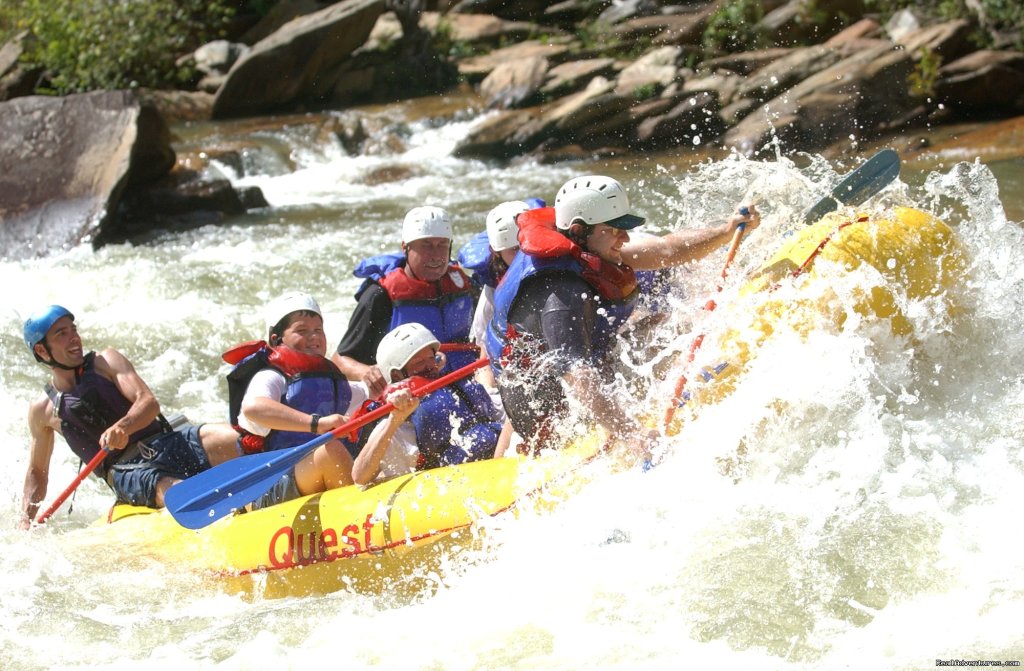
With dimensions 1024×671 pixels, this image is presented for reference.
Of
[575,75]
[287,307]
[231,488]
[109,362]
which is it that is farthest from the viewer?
[575,75]

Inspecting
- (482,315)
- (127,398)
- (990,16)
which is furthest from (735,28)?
(127,398)

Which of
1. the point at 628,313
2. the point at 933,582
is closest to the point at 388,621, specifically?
the point at 628,313

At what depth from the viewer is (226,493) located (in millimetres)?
4453

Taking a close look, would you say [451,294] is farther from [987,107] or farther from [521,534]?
[987,107]

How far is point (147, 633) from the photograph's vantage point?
4.27 metres

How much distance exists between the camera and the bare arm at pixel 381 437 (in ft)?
13.9

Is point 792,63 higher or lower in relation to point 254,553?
lower

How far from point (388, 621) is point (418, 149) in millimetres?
10075

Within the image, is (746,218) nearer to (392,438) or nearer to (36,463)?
(392,438)

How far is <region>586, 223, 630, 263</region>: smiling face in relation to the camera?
4391 mm

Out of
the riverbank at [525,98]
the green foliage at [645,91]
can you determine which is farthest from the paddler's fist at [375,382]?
the green foliage at [645,91]

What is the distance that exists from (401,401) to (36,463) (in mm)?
2024

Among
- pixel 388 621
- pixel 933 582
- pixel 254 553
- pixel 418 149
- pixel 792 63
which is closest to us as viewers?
pixel 933 582

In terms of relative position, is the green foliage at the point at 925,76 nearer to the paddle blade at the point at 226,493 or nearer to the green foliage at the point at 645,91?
the green foliage at the point at 645,91
